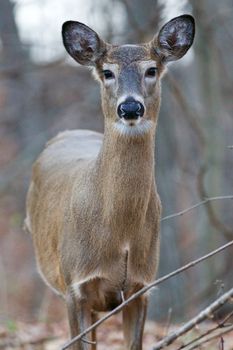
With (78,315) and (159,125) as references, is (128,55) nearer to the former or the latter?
(78,315)

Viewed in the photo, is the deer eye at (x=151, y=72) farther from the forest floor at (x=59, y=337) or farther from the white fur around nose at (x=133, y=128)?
the forest floor at (x=59, y=337)

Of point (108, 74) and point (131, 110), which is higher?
point (108, 74)

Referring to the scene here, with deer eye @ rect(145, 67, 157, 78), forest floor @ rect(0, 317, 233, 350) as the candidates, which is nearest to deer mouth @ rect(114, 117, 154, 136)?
deer eye @ rect(145, 67, 157, 78)

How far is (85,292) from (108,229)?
1.60 feet

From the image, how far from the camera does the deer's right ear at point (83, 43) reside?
690cm

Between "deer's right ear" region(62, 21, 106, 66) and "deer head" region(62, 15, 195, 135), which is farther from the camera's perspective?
"deer's right ear" region(62, 21, 106, 66)

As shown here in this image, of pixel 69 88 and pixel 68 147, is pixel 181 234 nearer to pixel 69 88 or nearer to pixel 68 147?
pixel 69 88

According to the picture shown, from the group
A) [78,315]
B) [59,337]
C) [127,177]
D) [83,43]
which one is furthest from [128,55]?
[59,337]

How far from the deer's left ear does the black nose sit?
931mm

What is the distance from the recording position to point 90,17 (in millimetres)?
14039

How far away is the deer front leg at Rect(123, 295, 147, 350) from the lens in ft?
22.8

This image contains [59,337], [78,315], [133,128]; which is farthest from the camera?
[59,337]

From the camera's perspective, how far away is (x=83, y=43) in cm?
696

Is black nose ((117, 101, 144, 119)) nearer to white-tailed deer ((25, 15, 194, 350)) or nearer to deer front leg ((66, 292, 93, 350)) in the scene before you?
white-tailed deer ((25, 15, 194, 350))
